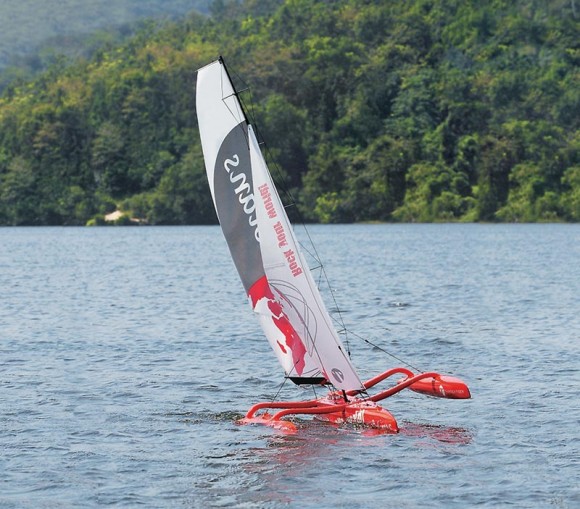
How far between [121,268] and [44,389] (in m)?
54.2

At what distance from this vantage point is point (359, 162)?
163875 mm

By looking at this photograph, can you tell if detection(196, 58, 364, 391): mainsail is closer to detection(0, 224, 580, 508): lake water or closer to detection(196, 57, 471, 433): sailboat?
detection(196, 57, 471, 433): sailboat

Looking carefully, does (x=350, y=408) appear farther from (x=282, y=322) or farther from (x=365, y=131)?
(x=365, y=131)

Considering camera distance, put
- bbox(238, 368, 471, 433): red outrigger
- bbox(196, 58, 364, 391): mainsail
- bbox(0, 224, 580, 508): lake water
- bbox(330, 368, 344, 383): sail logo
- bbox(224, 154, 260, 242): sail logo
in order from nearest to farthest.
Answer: bbox(0, 224, 580, 508): lake water
bbox(196, 58, 364, 391): mainsail
bbox(224, 154, 260, 242): sail logo
bbox(238, 368, 471, 433): red outrigger
bbox(330, 368, 344, 383): sail logo

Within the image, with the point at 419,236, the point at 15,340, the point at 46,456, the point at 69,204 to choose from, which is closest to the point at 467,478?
the point at 46,456

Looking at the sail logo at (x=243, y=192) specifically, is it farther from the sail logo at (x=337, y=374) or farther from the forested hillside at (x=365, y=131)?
the forested hillside at (x=365, y=131)

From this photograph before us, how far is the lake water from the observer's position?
2092 cm

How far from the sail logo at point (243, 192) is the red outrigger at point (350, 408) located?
11.9ft

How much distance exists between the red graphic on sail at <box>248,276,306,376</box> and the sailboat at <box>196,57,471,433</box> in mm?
20

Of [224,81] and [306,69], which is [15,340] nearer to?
[224,81]

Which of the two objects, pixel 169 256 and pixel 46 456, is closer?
pixel 46 456

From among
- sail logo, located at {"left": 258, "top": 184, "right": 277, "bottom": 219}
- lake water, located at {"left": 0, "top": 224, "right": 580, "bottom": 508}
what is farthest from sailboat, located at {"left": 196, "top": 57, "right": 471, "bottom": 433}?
lake water, located at {"left": 0, "top": 224, "right": 580, "bottom": 508}

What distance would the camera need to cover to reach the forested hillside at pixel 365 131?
6112 inches

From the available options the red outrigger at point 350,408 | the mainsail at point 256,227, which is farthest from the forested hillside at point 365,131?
the mainsail at point 256,227
